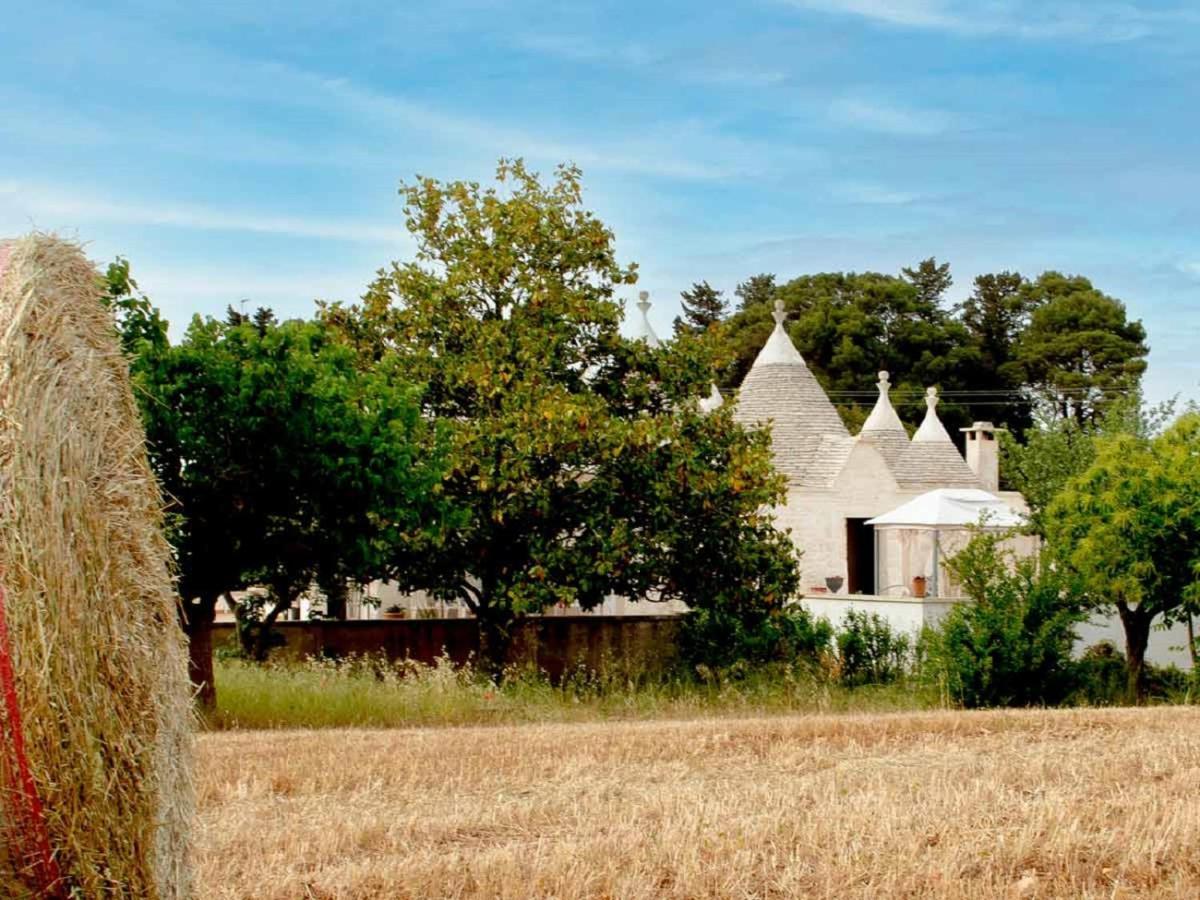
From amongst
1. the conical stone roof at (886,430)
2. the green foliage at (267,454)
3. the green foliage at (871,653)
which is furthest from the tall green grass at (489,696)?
the conical stone roof at (886,430)

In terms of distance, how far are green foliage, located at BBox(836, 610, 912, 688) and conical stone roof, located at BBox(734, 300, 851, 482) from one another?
9502mm

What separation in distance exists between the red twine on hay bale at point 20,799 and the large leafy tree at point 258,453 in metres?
11.6

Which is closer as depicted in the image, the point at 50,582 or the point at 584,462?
the point at 50,582

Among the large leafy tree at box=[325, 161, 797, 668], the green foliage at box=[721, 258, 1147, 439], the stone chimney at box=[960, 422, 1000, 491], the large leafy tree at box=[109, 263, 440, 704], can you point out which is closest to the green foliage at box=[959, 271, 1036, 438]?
the green foliage at box=[721, 258, 1147, 439]

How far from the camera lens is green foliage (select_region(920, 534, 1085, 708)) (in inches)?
896

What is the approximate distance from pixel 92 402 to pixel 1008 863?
16.6ft

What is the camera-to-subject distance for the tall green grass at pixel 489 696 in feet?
62.6

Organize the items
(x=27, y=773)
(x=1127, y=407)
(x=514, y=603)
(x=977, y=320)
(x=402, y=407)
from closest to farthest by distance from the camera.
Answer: (x=27, y=773) < (x=402, y=407) < (x=514, y=603) < (x=1127, y=407) < (x=977, y=320)

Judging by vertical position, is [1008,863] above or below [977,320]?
below

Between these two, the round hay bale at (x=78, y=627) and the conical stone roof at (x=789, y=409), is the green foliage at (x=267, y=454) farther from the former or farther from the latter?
the conical stone roof at (x=789, y=409)

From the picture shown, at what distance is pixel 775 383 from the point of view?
125 feet

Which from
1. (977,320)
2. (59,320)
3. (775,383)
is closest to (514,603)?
(775,383)

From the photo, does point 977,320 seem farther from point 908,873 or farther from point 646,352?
point 908,873

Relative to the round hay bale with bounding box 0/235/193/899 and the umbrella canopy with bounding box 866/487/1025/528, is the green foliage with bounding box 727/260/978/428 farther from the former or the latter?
the round hay bale with bounding box 0/235/193/899
